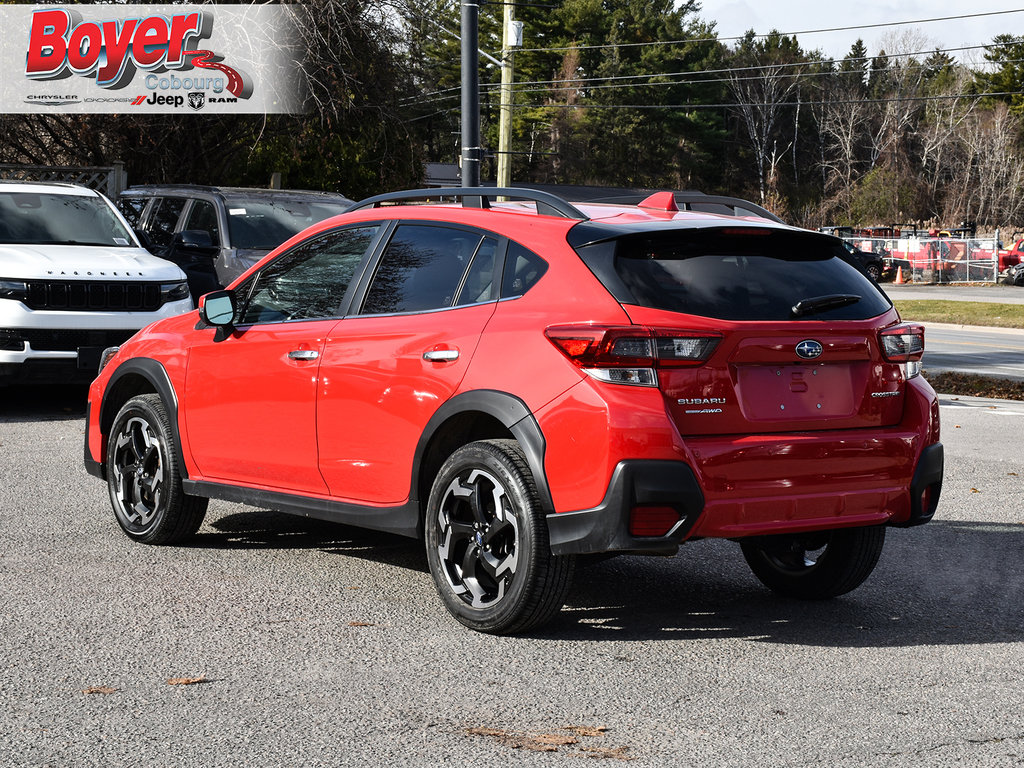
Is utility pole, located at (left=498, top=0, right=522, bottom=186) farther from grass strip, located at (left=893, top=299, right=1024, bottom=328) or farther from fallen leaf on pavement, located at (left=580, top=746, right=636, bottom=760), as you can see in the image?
fallen leaf on pavement, located at (left=580, top=746, right=636, bottom=760)

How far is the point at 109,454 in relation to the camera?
23.5 ft

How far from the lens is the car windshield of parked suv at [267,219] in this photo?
1446cm

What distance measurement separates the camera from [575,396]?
190 inches

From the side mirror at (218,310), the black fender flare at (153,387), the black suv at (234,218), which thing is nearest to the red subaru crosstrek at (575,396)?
the side mirror at (218,310)

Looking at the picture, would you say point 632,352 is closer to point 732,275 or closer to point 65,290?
point 732,275

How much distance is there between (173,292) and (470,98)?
17.1ft

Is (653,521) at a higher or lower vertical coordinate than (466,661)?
higher

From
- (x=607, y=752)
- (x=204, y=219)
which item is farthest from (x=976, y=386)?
(x=607, y=752)

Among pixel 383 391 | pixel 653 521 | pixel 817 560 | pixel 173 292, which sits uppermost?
pixel 383 391

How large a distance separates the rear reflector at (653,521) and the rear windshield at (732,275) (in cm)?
75

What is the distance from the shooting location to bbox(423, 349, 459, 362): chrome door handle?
5.35 metres

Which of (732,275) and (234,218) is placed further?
(234,218)

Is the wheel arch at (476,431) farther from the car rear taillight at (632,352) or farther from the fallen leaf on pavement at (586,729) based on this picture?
the fallen leaf on pavement at (586,729)

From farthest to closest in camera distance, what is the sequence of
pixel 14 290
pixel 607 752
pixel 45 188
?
pixel 45 188 < pixel 14 290 < pixel 607 752
